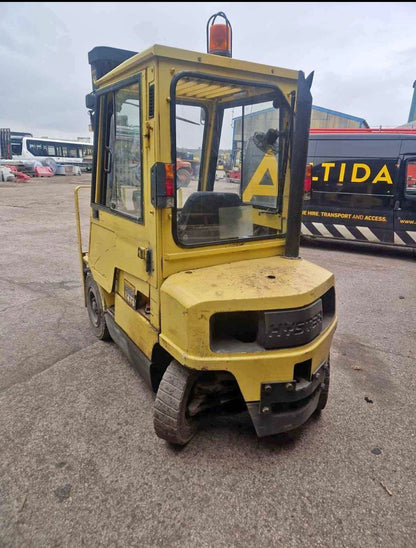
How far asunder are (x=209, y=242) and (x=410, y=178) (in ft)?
21.2

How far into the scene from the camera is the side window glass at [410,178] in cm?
716

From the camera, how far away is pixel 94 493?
204 cm

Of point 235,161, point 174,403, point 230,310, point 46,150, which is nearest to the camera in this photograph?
point 230,310

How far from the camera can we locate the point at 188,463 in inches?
89.4

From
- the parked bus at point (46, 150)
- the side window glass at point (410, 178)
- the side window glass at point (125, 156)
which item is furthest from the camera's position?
the parked bus at point (46, 150)

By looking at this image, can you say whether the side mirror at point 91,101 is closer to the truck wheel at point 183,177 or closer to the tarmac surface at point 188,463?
the truck wheel at point 183,177

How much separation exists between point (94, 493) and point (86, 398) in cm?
94

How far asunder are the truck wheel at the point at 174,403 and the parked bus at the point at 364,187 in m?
6.81

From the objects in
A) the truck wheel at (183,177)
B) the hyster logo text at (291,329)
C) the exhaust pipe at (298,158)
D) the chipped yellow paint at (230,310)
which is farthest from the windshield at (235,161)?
the hyster logo text at (291,329)

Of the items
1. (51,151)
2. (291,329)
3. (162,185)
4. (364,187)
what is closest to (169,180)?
(162,185)

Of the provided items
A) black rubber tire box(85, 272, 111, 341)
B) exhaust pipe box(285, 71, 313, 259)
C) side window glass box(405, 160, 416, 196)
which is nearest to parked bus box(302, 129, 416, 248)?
side window glass box(405, 160, 416, 196)

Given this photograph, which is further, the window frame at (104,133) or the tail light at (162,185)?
the window frame at (104,133)

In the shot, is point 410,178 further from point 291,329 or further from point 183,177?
point 291,329

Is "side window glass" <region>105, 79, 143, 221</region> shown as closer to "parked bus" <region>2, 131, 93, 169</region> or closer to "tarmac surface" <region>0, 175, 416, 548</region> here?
"tarmac surface" <region>0, 175, 416, 548</region>
